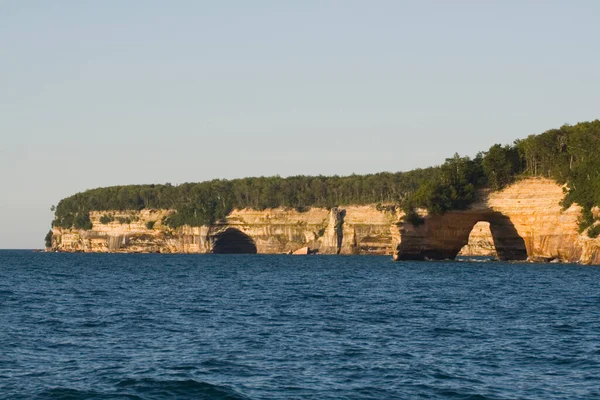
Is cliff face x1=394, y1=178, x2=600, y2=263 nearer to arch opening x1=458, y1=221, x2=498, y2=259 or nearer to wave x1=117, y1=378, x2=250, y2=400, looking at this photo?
arch opening x1=458, y1=221, x2=498, y2=259

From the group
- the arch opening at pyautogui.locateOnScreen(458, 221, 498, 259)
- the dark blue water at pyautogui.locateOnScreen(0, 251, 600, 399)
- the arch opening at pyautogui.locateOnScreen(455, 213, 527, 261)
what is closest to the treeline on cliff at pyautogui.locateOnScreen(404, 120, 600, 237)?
the arch opening at pyautogui.locateOnScreen(455, 213, 527, 261)

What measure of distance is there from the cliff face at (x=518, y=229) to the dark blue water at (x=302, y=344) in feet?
147

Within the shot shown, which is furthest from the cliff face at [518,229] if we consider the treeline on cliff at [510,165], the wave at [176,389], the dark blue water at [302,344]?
the wave at [176,389]

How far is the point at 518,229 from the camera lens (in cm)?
10906

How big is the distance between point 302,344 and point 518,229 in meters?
80.9

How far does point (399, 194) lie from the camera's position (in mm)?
185500

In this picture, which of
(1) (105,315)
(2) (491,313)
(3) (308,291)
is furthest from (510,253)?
(1) (105,315)

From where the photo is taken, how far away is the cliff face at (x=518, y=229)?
102375mm

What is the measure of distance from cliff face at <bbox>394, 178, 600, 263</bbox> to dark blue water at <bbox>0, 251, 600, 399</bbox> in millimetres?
44905

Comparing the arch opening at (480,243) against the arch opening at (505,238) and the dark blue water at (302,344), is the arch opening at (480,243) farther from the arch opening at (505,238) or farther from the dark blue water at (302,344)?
the dark blue water at (302,344)

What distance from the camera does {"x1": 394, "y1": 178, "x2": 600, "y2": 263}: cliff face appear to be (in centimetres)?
10238

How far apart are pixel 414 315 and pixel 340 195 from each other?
150238 millimetres

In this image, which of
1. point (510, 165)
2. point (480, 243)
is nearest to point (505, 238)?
point (510, 165)

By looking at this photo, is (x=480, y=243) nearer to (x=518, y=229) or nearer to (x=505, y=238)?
(x=505, y=238)
